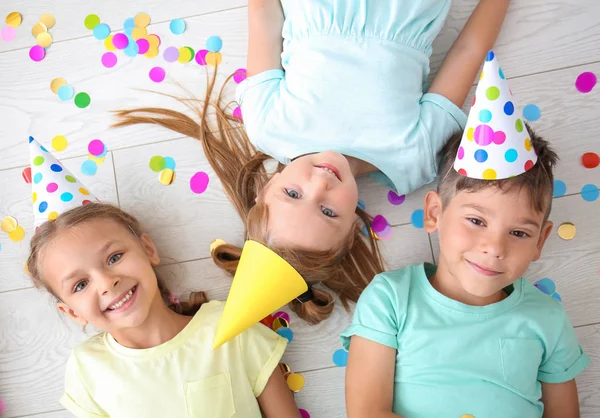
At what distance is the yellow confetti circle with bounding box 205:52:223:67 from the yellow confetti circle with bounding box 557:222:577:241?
2.70ft

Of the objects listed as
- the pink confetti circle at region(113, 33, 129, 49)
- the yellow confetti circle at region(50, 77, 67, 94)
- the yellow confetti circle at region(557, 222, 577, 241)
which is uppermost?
the pink confetti circle at region(113, 33, 129, 49)

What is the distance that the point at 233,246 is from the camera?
1320mm

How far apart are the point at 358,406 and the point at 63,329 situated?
658mm

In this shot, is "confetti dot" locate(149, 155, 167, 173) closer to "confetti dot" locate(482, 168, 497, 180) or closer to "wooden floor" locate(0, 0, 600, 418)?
"wooden floor" locate(0, 0, 600, 418)

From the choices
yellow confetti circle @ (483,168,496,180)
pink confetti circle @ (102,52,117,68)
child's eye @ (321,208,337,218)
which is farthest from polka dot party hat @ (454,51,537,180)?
pink confetti circle @ (102,52,117,68)

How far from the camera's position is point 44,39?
1433 millimetres

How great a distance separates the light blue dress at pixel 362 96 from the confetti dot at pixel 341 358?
1.23ft

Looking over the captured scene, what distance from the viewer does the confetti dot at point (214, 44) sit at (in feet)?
4.60

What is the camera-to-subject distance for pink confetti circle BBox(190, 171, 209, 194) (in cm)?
137

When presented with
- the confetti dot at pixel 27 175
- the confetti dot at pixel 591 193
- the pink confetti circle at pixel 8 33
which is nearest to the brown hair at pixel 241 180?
the confetti dot at pixel 27 175

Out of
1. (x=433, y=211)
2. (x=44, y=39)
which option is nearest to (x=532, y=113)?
(x=433, y=211)

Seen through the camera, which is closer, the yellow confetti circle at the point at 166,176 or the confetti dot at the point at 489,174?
the confetti dot at the point at 489,174

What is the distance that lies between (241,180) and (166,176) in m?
0.17

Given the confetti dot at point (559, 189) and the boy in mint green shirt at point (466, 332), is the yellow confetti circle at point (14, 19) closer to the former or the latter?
the boy in mint green shirt at point (466, 332)
